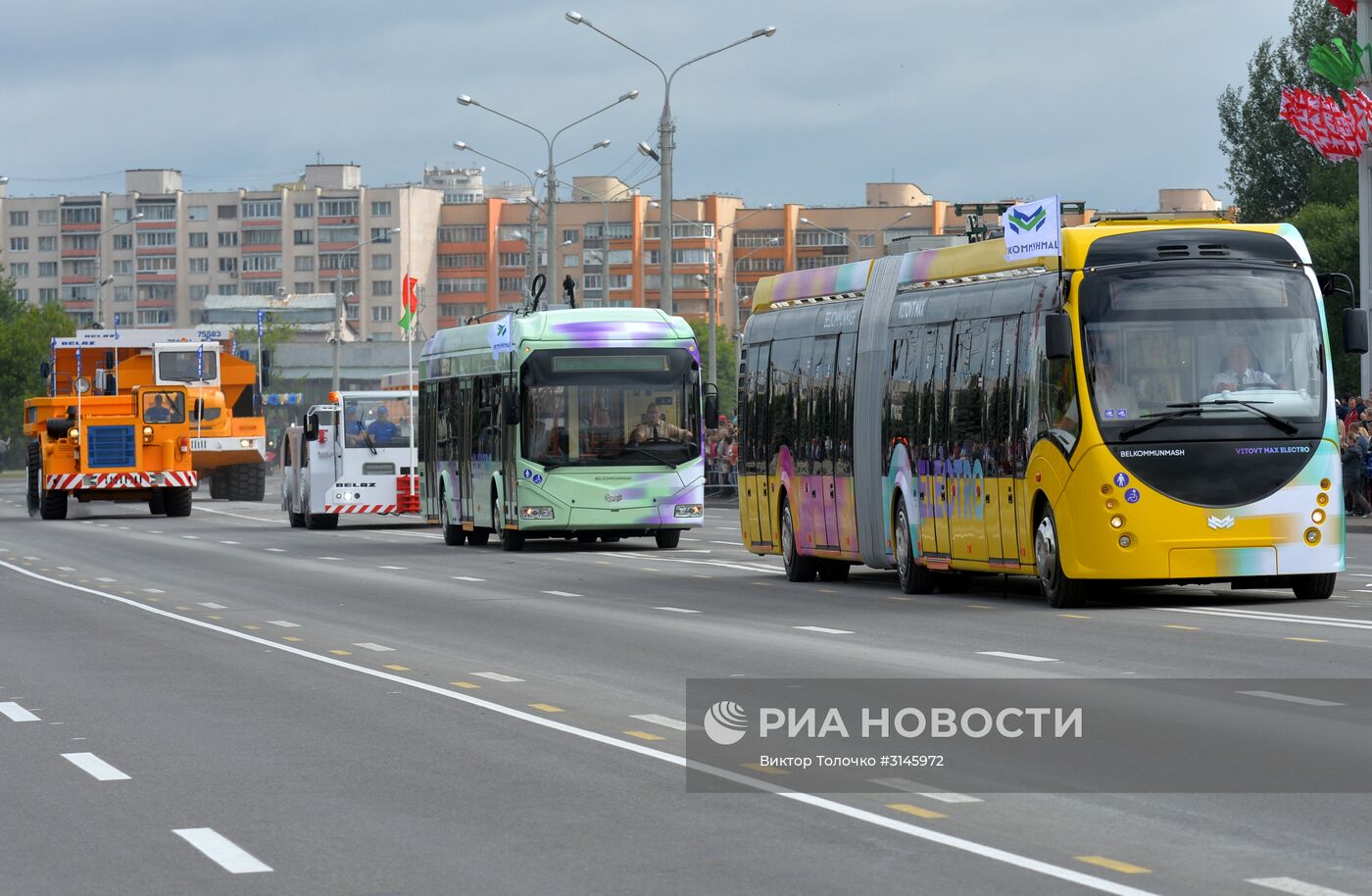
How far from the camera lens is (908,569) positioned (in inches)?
904

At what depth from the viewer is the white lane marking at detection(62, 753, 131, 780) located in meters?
10.9

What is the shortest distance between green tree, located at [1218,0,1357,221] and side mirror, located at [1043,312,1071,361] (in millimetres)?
83530

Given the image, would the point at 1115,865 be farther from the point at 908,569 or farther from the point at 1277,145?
the point at 1277,145

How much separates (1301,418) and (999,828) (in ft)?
37.2

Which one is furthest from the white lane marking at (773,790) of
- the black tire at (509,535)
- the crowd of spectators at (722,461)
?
the crowd of spectators at (722,461)

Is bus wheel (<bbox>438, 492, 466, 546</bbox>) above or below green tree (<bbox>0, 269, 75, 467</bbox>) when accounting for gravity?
below

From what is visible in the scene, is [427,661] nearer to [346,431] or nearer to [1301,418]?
[1301,418]

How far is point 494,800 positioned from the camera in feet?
32.3

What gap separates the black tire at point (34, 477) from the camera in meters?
53.6

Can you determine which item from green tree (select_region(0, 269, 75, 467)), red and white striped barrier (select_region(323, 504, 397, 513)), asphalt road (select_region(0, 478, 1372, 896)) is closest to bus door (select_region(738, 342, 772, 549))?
asphalt road (select_region(0, 478, 1372, 896))

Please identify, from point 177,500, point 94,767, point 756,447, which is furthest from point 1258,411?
point 177,500

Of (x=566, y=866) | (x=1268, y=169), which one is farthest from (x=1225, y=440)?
(x=1268, y=169)

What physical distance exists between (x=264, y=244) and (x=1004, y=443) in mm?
179082

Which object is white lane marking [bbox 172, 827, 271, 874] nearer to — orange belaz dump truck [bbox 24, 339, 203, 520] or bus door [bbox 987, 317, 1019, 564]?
bus door [bbox 987, 317, 1019, 564]
